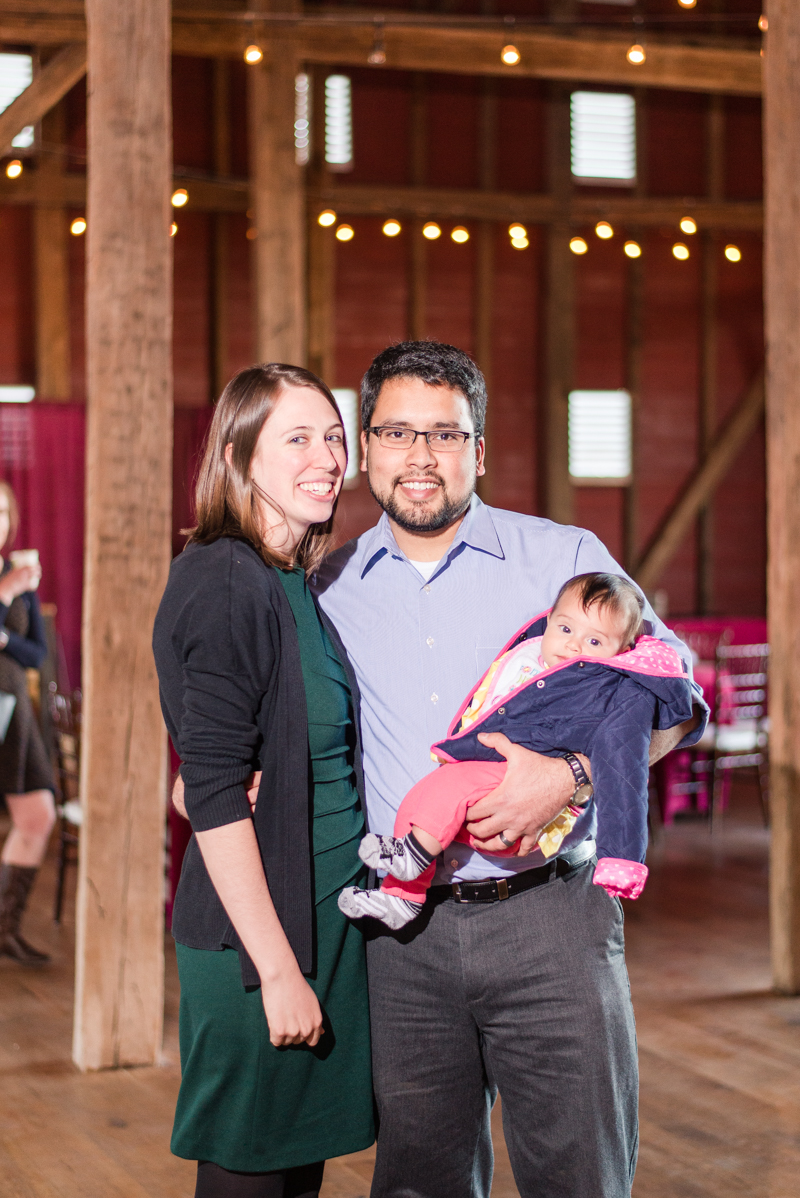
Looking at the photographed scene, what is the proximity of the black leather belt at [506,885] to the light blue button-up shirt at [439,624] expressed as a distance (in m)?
0.02

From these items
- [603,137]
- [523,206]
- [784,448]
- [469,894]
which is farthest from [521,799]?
[603,137]

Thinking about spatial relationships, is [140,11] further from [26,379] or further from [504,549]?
[26,379]

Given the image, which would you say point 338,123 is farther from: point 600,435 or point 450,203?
point 600,435

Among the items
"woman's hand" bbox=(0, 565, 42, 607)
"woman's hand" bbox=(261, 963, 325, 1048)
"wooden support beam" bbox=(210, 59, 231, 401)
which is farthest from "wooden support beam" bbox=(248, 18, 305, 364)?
"woman's hand" bbox=(261, 963, 325, 1048)

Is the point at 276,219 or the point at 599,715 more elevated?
the point at 276,219

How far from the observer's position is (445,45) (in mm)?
7645

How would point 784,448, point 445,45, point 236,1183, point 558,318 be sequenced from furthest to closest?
1. point 558,318
2. point 445,45
3. point 784,448
4. point 236,1183

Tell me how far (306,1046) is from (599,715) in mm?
658

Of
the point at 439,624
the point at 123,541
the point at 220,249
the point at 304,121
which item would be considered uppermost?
the point at 304,121

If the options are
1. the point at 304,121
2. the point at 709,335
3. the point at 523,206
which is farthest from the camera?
the point at 709,335

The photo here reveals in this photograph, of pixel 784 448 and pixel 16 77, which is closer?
pixel 784 448

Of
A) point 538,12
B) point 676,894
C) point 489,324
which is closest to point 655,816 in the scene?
point 676,894

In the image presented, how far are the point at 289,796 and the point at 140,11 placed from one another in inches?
114

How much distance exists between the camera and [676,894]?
5.64m
